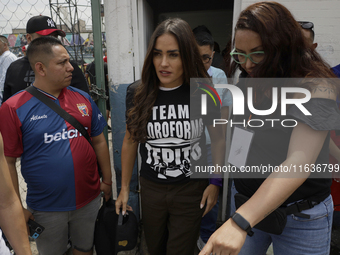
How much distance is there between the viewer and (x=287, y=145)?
1068mm

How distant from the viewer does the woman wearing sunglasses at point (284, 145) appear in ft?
2.89

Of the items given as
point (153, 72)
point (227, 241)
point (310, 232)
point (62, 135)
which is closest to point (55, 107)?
point (62, 135)

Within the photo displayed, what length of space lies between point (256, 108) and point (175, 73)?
1.80 feet

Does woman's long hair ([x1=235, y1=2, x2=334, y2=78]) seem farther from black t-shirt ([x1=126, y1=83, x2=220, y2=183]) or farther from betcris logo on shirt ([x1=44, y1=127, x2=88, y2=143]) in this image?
betcris logo on shirt ([x1=44, y1=127, x2=88, y2=143])

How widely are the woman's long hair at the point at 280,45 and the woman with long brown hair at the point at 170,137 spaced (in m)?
0.51

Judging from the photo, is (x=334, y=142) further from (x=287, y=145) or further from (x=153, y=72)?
(x=153, y=72)

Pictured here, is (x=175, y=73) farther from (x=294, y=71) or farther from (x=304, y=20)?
(x=304, y=20)

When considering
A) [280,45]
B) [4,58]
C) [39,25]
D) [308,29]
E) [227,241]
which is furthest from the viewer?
[4,58]

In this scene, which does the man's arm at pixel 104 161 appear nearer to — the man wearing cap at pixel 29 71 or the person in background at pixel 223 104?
the man wearing cap at pixel 29 71

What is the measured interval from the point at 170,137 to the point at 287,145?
2.30 feet

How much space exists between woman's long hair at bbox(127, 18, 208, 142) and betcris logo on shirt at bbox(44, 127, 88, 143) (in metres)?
0.40

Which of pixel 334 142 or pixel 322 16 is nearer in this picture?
pixel 334 142

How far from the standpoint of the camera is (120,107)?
7.74 ft

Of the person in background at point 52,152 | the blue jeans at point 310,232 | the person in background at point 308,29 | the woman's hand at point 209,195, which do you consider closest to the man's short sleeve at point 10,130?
the person in background at point 52,152
